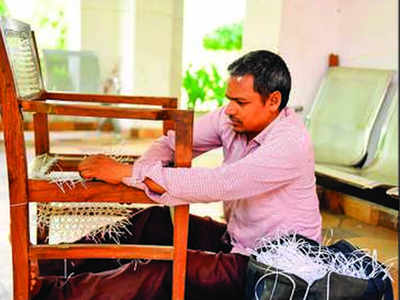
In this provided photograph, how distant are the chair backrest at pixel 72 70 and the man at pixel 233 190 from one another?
322 centimetres

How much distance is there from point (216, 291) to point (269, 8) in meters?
2.16

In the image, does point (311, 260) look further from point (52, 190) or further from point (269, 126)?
point (52, 190)

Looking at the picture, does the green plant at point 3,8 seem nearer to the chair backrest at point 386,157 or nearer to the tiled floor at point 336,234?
the tiled floor at point 336,234

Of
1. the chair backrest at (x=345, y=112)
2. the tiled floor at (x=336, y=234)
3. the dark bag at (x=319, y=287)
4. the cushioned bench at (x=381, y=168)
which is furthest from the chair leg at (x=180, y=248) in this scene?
the chair backrest at (x=345, y=112)

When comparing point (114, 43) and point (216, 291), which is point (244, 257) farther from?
point (114, 43)

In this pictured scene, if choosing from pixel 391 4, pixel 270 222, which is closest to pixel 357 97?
pixel 391 4

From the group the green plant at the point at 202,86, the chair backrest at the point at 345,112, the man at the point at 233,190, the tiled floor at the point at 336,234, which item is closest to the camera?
the man at the point at 233,190

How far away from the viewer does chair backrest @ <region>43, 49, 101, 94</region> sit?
4.62m

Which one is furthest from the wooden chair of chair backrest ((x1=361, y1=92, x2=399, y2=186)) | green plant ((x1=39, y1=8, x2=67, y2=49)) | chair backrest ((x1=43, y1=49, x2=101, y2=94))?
green plant ((x1=39, y1=8, x2=67, y2=49))

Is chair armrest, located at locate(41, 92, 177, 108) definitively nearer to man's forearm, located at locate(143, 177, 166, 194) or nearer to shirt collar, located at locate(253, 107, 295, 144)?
shirt collar, located at locate(253, 107, 295, 144)

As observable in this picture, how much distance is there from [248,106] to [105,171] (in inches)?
17.9

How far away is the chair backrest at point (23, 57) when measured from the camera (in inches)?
55.0

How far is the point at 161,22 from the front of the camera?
4988 millimetres

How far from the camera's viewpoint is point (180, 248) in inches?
53.7
